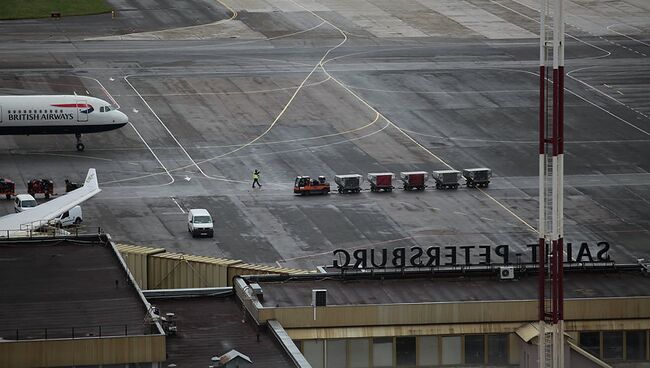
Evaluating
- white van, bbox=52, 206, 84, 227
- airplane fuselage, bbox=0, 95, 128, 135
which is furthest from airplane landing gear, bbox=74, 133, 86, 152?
white van, bbox=52, 206, 84, 227

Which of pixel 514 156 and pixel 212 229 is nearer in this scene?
pixel 212 229

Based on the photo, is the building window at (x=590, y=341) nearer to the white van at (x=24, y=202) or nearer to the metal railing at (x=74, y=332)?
the metal railing at (x=74, y=332)

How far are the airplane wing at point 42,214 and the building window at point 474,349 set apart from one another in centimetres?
3345

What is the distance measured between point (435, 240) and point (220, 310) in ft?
193

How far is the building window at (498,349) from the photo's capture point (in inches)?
3755

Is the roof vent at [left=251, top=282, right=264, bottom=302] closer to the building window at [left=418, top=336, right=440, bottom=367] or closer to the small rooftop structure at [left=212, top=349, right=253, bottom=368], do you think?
the building window at [left=418, top=336, right=440, bottom=367]

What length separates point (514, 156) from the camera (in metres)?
188

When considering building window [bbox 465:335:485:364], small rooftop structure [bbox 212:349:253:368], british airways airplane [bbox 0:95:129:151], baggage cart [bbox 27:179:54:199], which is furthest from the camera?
british airways airplane [bbox 0:95:129:151]

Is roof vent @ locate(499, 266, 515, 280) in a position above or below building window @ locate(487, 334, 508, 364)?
above

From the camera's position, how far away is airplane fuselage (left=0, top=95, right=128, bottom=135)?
184375mm

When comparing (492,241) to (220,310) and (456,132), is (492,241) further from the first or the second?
(220,310)

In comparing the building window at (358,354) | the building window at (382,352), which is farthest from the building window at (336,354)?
the building window at (382,352)

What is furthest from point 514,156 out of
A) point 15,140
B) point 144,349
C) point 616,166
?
point 144,349

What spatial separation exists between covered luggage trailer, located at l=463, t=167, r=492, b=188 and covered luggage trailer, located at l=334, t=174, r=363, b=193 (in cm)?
1147
